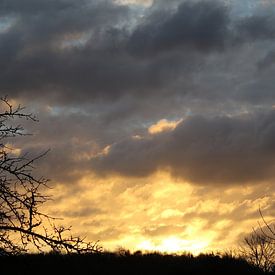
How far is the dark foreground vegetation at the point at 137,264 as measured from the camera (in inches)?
863

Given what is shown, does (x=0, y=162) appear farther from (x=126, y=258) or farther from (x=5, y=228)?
(x=126, y=258)

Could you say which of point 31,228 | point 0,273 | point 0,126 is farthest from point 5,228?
point 0,273

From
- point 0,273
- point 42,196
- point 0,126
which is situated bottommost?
point 0,273

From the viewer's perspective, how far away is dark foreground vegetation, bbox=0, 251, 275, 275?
21922 mm

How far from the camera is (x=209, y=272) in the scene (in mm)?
24391

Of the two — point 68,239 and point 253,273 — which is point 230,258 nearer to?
point 253,273

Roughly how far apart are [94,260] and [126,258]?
2.50m

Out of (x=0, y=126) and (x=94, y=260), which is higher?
(x=0, y=126)

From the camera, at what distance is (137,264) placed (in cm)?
2417

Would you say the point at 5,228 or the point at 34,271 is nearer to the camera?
the point at 5,228

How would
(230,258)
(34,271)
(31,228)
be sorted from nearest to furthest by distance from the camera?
(31,228), (34,271), (230,258)

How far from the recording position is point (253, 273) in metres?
24.6

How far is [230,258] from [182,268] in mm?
3007

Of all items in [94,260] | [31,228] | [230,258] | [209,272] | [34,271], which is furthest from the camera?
[230,258]
